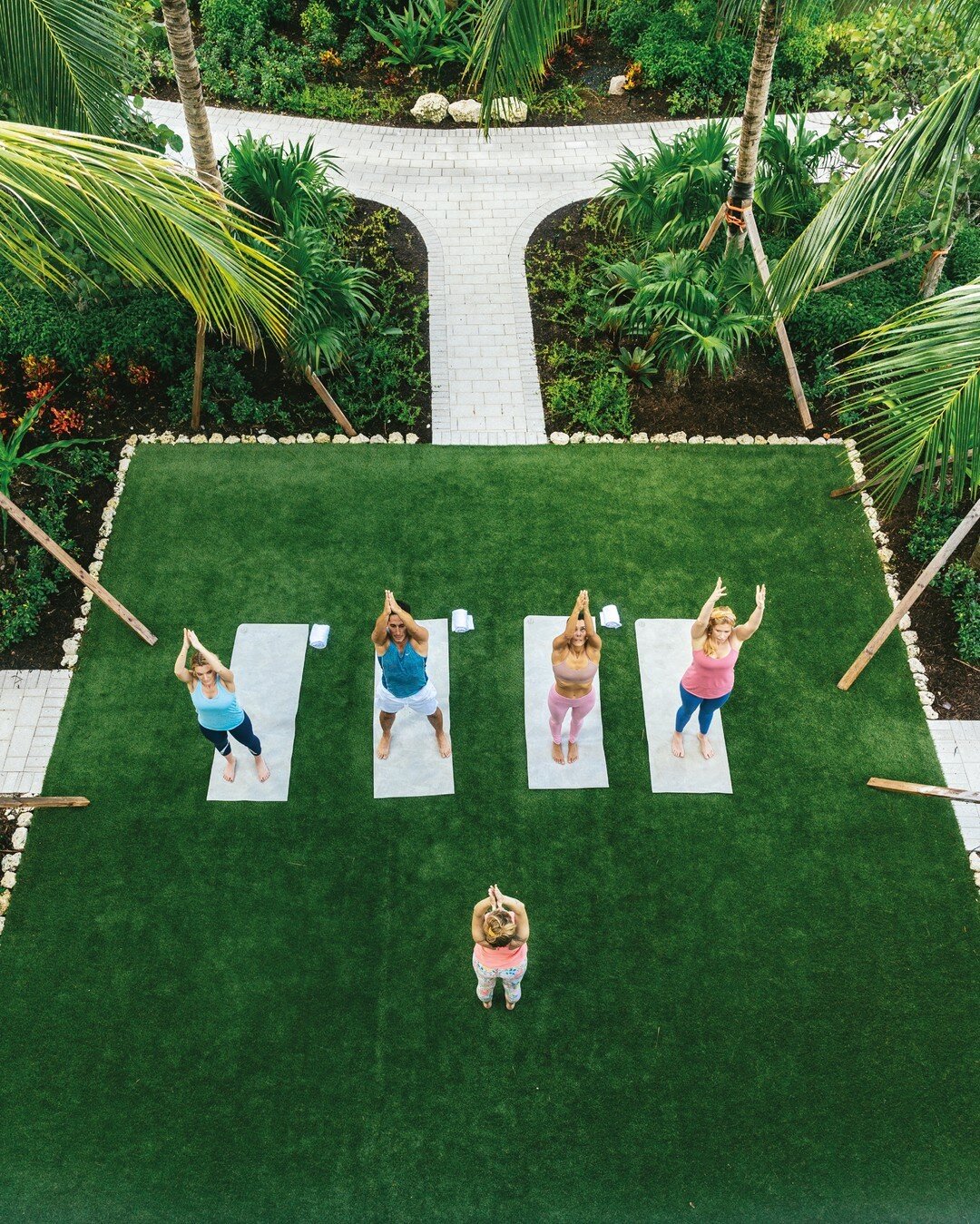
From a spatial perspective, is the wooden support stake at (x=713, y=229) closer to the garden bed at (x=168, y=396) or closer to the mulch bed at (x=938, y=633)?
the garden bed at (x=168, y=396)

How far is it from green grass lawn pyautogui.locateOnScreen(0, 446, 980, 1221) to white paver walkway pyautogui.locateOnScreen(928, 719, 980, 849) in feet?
0.51

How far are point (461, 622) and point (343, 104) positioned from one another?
9415 mm

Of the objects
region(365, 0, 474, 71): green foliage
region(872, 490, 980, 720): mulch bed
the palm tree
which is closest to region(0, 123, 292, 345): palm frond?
the palm tree

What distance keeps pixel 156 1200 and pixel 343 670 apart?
4.11 m

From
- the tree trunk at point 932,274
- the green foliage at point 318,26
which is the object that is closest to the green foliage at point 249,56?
the green foliage at point 318,26

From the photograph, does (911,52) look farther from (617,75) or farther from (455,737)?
(455,737)

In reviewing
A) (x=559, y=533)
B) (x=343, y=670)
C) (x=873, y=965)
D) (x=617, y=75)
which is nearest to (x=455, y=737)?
(x=343, y=670)

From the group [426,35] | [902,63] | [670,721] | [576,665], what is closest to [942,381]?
[576,665]

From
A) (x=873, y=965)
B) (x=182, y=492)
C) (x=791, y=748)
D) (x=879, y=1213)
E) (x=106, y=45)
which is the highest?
(x=106, y=45)

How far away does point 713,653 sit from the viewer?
711 cm

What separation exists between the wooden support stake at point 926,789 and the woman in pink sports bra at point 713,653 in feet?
5.06

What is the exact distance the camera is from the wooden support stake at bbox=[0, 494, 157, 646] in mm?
7617

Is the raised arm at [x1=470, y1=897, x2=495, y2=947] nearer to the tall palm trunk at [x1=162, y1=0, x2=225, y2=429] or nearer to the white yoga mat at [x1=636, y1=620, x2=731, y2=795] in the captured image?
the white yoga mat at [x1=636, y1=620, x2=731, y2=795]

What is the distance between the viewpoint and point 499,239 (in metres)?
12.3
